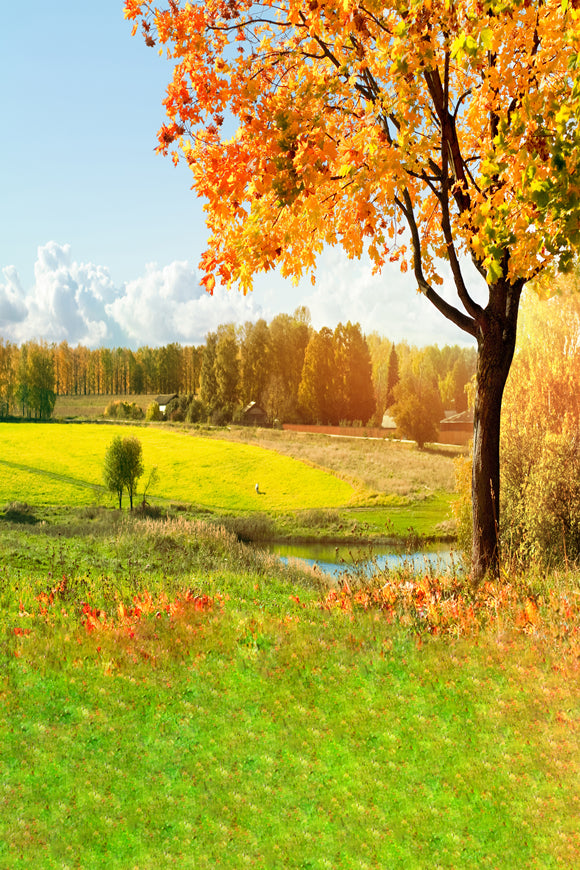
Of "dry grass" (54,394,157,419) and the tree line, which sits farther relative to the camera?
"dry grass" (54,394,157,419)

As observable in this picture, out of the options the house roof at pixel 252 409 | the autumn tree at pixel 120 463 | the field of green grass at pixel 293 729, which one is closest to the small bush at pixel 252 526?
the autumn tree at pixel 120 463

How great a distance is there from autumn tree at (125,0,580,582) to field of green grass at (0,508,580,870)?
2182mm

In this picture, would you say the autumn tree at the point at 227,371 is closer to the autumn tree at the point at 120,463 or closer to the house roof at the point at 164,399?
the house roof at the point at 164,399

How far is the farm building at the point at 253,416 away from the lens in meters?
42.7

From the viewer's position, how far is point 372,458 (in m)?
33.1

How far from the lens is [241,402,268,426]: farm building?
4272cm

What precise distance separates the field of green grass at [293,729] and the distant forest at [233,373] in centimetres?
3461

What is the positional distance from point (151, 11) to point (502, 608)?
749 centimetres

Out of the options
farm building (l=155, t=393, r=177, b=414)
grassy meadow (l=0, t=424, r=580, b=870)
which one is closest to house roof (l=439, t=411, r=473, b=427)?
farm building (l=155, t=393, r=177, b=414)

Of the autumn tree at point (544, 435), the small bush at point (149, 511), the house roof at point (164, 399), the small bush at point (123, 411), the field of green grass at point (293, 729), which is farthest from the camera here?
the house roof at point (164, 399)

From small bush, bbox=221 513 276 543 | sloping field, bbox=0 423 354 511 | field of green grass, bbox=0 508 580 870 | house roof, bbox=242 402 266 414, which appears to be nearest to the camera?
field of green grass, bbox=0 508 580 870

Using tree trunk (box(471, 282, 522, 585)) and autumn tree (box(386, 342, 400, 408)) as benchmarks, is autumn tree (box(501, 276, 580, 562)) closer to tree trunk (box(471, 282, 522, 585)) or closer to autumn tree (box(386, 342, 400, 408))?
tree trunk (box(471, 282, 522, 585))

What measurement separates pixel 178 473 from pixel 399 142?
25.5 metres

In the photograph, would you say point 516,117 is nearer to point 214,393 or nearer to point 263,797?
point 263,797
